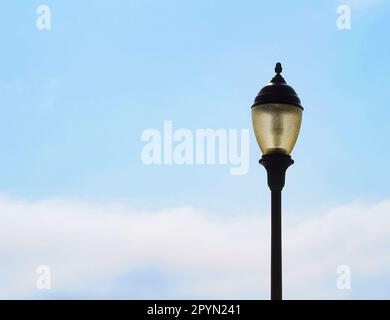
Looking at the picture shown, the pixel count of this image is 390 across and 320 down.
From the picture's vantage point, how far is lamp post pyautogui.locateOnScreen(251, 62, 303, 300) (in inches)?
192

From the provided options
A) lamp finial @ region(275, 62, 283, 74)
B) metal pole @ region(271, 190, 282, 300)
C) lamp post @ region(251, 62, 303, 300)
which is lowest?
metal pole @ region(271, 190, 282, 300)

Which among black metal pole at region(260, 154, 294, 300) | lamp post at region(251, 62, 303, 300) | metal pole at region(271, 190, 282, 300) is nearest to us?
metal pole at region(271, 190, 282, 300)

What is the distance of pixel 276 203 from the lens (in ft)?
16.2

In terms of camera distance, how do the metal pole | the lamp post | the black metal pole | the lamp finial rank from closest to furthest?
the metal pole
the black metal pole
the lamp post
the lamp finial

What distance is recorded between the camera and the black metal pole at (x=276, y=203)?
4605 millimetres

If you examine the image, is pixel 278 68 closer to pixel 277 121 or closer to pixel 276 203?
pixel 277 121

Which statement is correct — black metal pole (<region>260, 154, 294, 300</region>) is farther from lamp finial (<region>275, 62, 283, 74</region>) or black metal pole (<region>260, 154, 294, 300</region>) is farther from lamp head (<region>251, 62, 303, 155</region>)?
lamp finial (<region>275, 62, 283, 74</region>)

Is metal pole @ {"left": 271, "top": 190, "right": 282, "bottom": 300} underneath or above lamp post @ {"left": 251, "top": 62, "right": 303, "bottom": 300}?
underneath

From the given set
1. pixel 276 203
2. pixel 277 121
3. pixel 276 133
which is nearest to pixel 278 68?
pixel 277 121

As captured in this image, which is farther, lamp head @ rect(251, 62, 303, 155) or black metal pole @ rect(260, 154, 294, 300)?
lamp head @ rect(251, 62, 303, 155)

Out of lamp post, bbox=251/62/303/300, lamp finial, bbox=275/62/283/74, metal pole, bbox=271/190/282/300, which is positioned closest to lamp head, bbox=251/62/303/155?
lamp post, bbox=251/62/303/300
